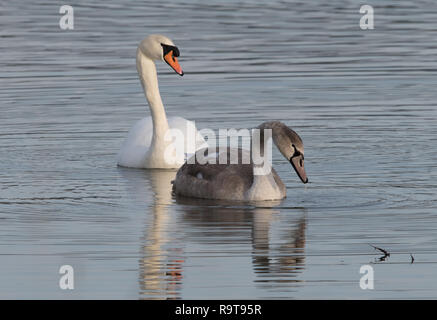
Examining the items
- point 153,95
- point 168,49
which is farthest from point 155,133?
point 168,49

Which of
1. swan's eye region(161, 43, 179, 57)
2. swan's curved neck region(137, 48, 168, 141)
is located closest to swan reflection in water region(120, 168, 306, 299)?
swan's curved neck region(137, 48, 168, 141)

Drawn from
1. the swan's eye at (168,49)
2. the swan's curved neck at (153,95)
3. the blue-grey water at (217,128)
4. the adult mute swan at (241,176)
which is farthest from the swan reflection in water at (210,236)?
the swan's eye at (168,49)

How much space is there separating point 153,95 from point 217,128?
127cm

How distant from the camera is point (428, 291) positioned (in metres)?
9.61

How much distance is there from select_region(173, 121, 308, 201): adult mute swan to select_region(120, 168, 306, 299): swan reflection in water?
13 cm

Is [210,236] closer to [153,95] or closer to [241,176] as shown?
[241,176]

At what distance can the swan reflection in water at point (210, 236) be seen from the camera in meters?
10.1

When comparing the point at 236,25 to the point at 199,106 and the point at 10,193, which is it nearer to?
the point at 199,106

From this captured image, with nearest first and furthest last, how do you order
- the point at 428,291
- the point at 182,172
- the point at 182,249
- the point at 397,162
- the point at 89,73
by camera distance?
the point at 428,291, the point at 182,249, the point at 182,172, the point at 397,162, the point at 89,73

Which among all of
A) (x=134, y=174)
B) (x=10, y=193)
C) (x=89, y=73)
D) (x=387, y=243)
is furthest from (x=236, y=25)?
(x=387, y=243)

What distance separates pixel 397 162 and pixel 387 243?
13.9ft

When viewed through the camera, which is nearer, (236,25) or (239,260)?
(239,260)

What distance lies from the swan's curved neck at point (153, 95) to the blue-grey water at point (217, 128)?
0.67m

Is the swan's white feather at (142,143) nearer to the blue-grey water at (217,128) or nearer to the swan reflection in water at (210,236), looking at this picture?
the blue-grey water at (217,128)
